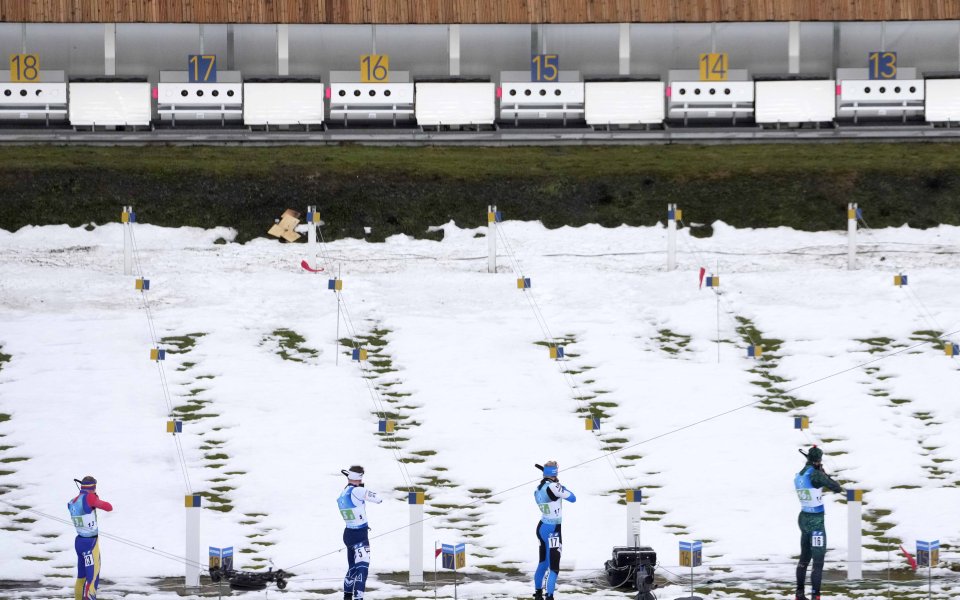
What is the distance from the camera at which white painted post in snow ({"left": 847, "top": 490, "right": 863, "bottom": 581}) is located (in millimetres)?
15836

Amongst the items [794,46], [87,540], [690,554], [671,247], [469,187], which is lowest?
[690,554]

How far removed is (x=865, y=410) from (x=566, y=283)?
6566 millimetres

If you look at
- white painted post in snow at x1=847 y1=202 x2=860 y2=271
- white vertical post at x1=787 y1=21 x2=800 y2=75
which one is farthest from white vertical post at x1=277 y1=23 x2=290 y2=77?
white painted post in snow at x1=847 y1=202 x2=860 y2=271

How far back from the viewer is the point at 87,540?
14992mm

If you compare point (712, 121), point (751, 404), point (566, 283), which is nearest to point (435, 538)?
point (751, 404)

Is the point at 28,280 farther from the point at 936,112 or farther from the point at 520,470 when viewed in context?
the point at 936,112

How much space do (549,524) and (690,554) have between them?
1.40 m

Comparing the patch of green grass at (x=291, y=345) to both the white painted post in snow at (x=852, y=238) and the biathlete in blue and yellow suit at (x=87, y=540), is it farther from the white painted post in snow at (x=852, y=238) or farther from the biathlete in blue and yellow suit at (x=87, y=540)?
the white painted post in snow at (x=852, y=238)

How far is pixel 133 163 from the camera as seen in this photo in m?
30.9

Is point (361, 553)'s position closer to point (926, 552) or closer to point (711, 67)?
point (926, 552)

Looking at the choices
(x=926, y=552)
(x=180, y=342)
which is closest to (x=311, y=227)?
(x=180, y=342)

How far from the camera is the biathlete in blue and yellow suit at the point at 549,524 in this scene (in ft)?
50.0

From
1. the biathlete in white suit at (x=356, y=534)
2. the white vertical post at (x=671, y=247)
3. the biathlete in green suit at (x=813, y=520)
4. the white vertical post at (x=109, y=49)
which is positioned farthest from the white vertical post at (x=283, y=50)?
the biathlete in green suit at (x=813, y=520)

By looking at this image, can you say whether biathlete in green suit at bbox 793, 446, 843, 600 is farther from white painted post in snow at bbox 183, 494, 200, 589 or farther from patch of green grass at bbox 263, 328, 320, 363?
patch of green grass at bbox 263, 328, 320, 363
